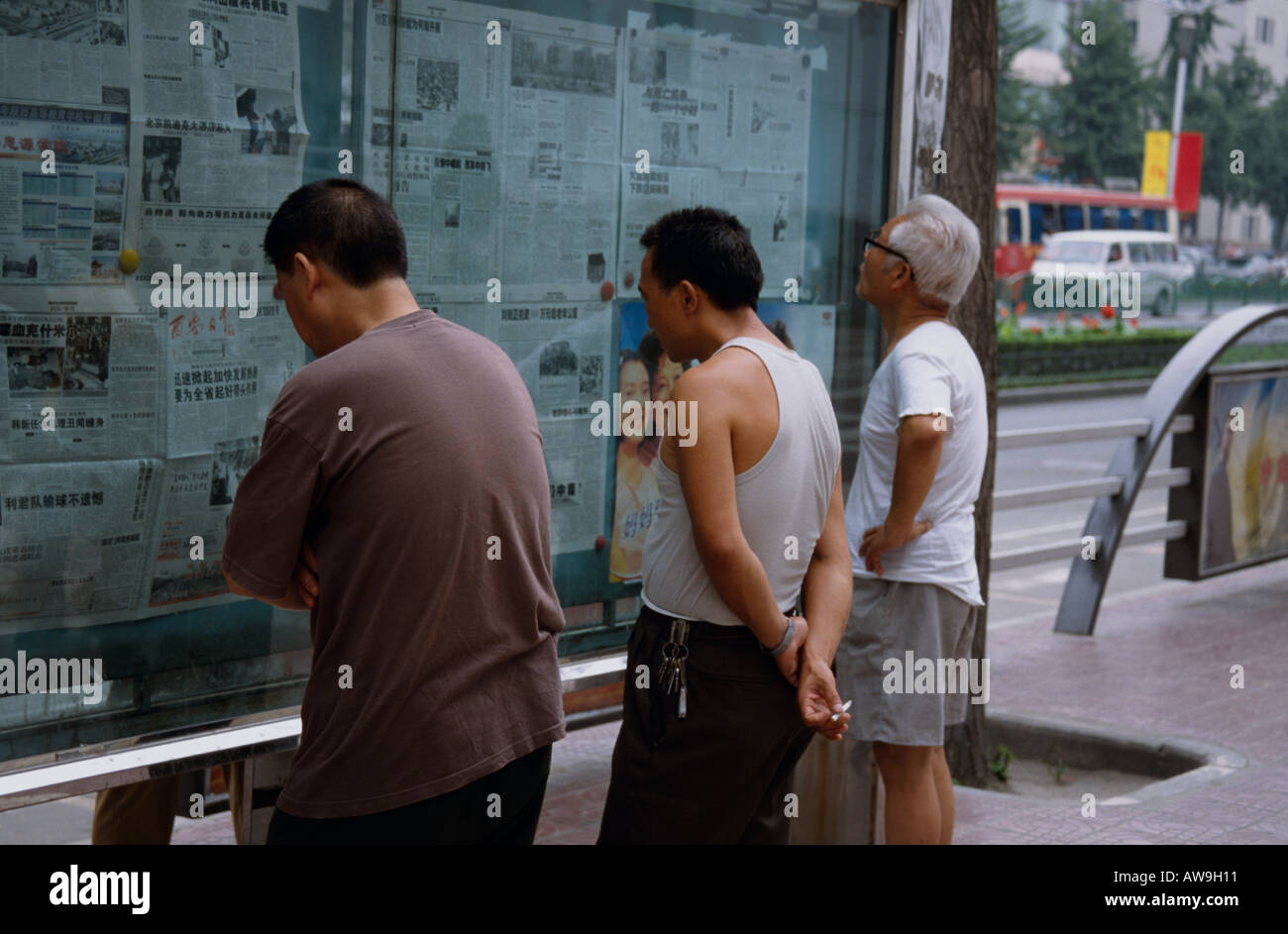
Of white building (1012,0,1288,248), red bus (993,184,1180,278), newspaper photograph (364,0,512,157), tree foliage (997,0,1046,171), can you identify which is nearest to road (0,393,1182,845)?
newspaper photograph (364,0,512,157)

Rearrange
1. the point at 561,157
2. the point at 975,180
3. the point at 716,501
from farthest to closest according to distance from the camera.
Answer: the point at 975,180
the point at 561,157
the point at 716,501

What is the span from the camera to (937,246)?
3.82 meters

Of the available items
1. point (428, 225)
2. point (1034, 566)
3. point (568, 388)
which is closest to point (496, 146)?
point (428, 225)

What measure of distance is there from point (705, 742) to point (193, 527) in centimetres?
123

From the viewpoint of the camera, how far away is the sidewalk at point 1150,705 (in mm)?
5125

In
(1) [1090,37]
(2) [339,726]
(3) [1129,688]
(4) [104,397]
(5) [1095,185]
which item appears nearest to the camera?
(2) [339,726]

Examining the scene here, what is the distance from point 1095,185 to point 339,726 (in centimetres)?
5142

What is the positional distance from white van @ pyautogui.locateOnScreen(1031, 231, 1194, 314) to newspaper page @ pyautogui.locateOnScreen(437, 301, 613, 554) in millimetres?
30670

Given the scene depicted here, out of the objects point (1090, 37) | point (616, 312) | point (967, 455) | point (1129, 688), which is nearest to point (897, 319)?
point (967, 455)

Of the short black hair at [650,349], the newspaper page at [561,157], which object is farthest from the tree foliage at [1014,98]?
the newspaper page at [561,157]

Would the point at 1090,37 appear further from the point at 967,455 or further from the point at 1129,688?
the point at 1129,688

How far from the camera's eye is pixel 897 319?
394 cm

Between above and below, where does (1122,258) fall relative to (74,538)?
above

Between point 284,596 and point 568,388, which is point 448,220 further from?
point 284,596
